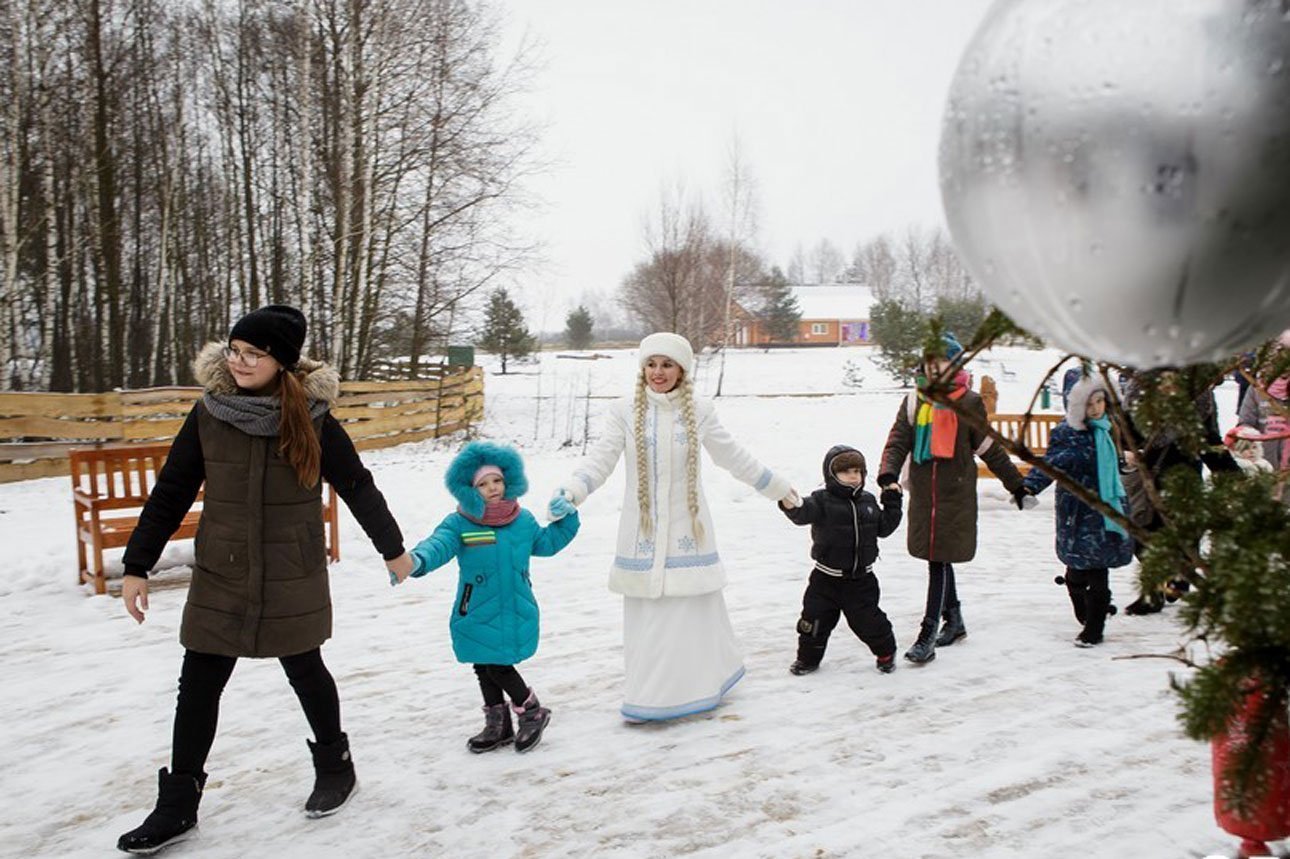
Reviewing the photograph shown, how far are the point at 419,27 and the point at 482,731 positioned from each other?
54.3 ft

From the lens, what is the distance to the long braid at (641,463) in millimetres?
4348

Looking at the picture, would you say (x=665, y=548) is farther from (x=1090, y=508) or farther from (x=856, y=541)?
(x=1090, y=508)

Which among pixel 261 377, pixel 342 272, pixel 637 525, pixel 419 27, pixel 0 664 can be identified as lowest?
pixel 0 664

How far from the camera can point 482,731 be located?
4.15 metres

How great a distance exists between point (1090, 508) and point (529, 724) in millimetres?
3429

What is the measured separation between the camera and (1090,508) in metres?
5.21

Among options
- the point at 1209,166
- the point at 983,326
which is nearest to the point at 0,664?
the point at 983,326

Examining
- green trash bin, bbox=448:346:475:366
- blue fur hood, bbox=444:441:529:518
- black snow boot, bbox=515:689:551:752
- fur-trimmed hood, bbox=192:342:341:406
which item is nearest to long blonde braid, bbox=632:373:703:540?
blue fur hood, bbox=444:441:529:518

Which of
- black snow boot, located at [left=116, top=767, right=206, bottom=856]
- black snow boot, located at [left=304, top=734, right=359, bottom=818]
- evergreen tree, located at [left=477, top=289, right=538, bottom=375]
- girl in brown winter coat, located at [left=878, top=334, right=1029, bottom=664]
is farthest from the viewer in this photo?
evergreen tree, located at [left=477, top=289, right=538, bottom=375]

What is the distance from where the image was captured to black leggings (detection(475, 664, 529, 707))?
404 centimetres

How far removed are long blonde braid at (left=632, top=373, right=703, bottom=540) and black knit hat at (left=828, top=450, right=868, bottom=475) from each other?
0.84 metres

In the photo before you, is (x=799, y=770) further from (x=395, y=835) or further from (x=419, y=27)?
(x=419, y=27)

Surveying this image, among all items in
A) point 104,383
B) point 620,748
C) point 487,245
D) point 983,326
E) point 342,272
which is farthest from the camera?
point 104,383

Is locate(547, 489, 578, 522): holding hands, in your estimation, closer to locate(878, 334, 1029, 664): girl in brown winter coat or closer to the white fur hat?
the white fur hat
